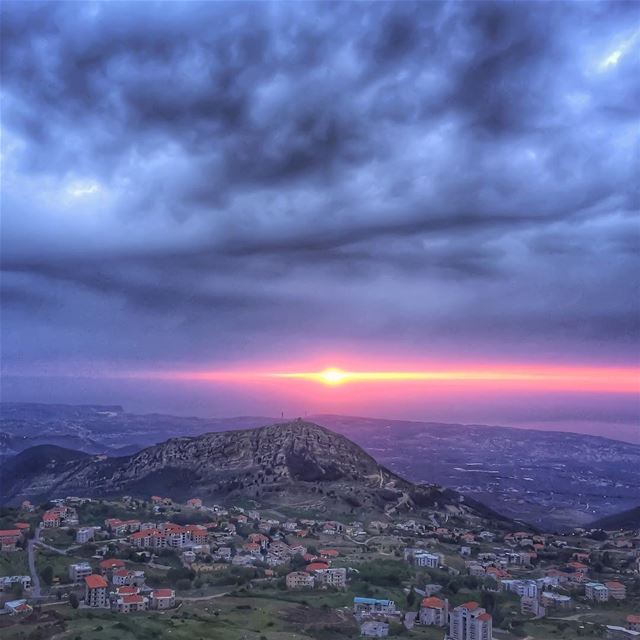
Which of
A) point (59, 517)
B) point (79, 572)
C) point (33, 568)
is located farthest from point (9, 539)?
point (79, 572)

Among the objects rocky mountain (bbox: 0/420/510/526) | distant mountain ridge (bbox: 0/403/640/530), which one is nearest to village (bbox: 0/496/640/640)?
rocky mountain (bbox: 0/420/510/526)

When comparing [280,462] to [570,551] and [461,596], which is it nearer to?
[570,551]

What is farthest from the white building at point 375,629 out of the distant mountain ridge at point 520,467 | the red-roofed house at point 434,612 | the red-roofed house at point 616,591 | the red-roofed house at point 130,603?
the distant mountain ridge at point 520,467

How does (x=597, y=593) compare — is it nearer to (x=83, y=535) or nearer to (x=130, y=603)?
(x=130, y=603)

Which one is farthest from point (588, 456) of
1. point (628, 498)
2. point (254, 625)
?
point (254, 625)

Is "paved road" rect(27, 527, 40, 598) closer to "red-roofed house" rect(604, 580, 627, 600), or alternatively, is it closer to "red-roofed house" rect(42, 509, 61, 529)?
"red-roofed house" rect(42, 509, 61, 529)

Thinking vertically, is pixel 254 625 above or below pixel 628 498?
above

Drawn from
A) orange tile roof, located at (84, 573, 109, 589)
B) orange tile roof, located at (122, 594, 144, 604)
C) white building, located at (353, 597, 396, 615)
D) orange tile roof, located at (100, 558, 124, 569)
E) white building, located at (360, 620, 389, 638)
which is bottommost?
orange tile roof, located at (100, 558, 124, 569)
